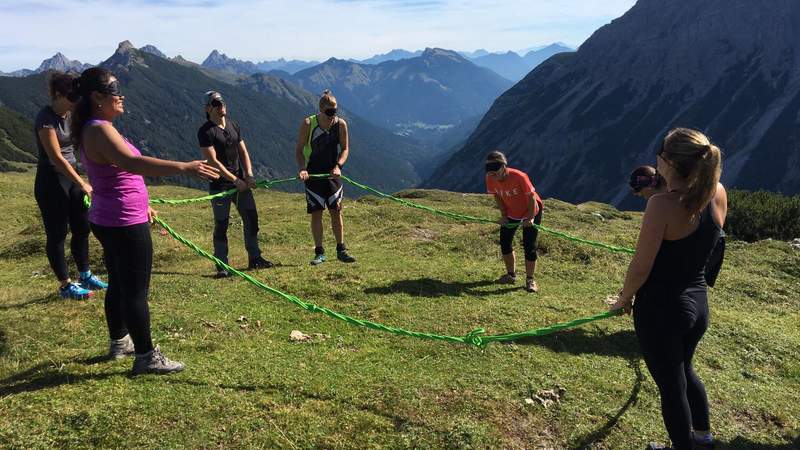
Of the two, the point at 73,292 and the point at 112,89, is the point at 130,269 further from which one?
the point at 73,292

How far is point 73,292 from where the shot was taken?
10.3 metres

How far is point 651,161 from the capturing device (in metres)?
196

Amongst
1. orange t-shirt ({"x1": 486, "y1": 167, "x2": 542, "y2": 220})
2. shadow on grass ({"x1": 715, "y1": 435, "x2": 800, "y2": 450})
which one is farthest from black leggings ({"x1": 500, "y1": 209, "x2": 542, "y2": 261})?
shadow on grass ({"x1": 715, "y1": 435, "x2": 800, "y2": 450})

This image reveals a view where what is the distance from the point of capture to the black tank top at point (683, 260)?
5535 millimetres

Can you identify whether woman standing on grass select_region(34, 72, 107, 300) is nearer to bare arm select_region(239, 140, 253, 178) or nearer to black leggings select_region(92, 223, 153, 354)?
Result: black leggings select_region(92, 223, 153, 354)

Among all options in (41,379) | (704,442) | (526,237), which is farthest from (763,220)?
(41,379)

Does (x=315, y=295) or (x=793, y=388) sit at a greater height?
(x=315, y=295)

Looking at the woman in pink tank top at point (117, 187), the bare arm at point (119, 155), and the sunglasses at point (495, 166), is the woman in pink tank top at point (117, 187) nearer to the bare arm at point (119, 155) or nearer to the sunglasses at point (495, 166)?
the bare arm at point (119, 155)

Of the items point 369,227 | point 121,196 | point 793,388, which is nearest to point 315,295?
point 121,196

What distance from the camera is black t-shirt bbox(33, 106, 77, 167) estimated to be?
9031 millimetres

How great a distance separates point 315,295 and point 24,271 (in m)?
9.64

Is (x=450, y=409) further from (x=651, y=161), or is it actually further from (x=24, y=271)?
(x=651, y=161)

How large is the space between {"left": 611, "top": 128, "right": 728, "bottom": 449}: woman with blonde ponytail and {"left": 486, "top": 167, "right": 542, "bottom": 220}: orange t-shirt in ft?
20.9

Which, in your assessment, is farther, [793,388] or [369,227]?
[369,227]
